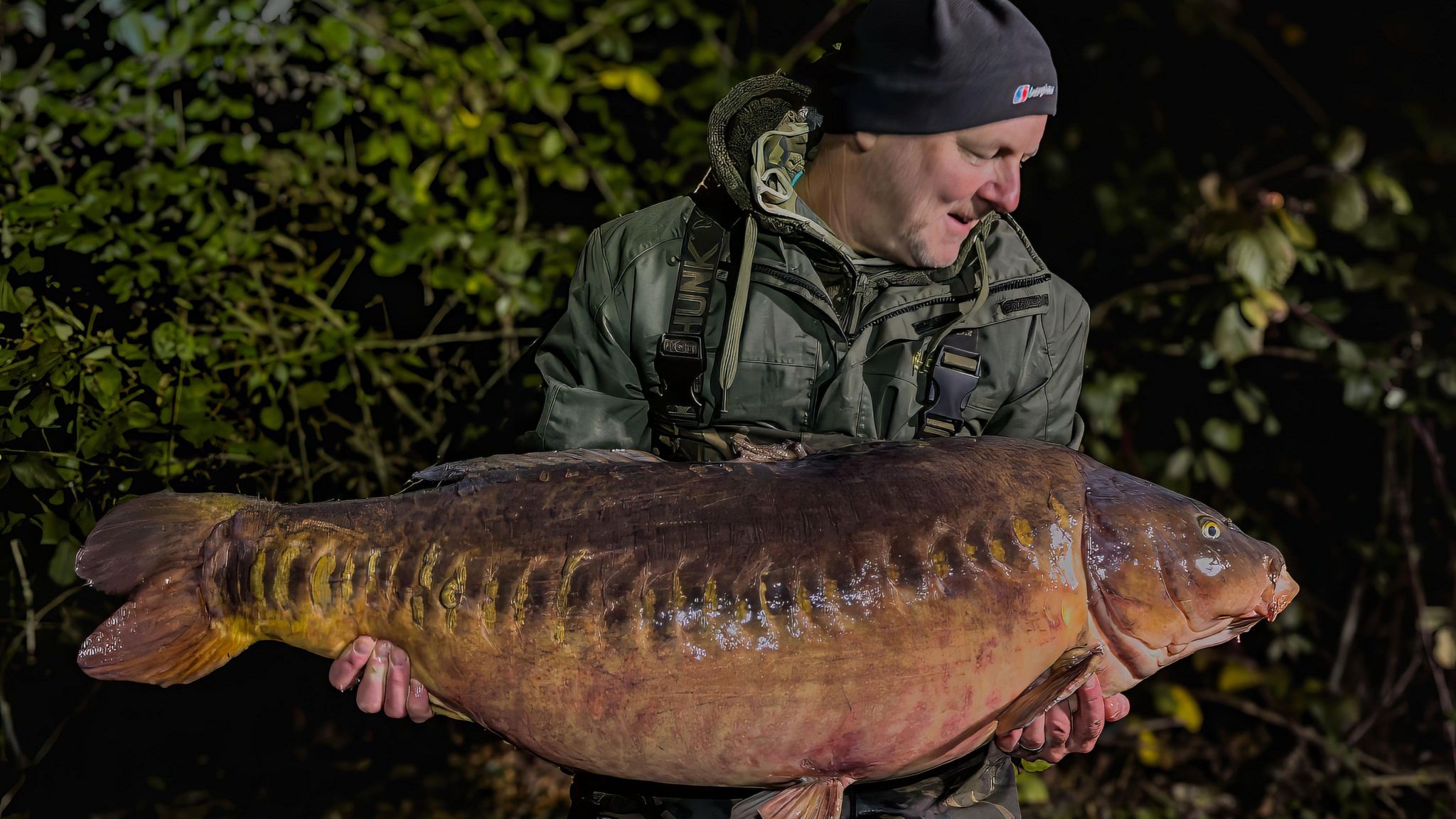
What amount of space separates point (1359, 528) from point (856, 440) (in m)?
3.09

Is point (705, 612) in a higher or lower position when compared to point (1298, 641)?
higher

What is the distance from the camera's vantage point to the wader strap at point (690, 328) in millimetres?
2158

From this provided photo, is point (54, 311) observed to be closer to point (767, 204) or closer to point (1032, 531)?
point (767, 204)

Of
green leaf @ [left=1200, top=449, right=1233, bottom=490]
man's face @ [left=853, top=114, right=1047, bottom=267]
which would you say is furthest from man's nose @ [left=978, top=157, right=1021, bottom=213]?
green leaf @ [left=1200, top=449, right=1233, bottom=490]

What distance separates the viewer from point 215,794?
159 inches

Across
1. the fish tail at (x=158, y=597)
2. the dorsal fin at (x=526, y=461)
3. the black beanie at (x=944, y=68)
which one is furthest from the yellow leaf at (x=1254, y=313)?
the fish tail at (x=158, y=597)

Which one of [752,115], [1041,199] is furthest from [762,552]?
[1041,199]

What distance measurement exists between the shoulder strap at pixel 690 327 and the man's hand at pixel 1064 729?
0.84m

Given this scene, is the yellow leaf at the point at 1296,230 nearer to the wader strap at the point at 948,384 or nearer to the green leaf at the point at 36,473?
the wader strap at the point at 948,384

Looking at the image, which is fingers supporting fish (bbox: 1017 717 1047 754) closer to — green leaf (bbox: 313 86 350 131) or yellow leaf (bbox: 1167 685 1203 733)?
yellow leaf (bbox: 1167 685 1203 733)

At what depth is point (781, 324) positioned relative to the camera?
223 centimetres

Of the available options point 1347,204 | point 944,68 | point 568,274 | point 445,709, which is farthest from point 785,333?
point 1347,204

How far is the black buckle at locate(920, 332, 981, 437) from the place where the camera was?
2.17 meters

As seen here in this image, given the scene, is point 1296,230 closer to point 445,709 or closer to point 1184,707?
point 1184,707
